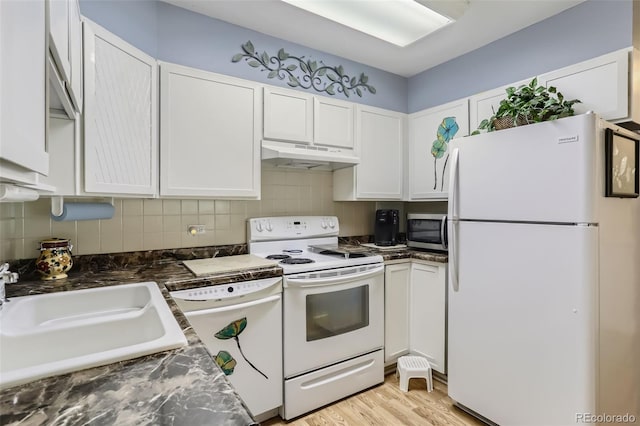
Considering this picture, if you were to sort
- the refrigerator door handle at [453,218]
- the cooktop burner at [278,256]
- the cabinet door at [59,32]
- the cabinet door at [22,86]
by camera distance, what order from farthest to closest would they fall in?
1. the cooktop burner at [278,256]
2. the refrigerator door handle at [453,218]
3. the cabinet door at [59,32]
4. the cabinet door at [22,86]

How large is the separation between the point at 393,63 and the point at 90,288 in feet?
8.84

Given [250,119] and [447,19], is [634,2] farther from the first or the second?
[250,119]

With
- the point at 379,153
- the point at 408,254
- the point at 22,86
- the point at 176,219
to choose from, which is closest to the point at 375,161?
the point at 379,153

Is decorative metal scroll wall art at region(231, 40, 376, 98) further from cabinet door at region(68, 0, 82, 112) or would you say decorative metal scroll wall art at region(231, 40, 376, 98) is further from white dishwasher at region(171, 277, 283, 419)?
white dishwasher at region(171, 277, 283, 419)

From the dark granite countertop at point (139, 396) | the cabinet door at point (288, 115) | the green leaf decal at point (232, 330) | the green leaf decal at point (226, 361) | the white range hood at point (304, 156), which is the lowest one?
the green leaf decal at point (226, 361)

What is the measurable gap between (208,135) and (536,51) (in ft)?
7.33

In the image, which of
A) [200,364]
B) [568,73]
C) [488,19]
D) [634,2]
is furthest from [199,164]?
[634,2]

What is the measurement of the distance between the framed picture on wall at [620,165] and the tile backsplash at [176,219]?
1772 mm

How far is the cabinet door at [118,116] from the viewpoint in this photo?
140 centimetres

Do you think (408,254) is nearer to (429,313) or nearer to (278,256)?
(429,313)

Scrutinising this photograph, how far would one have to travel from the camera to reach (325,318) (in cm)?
201

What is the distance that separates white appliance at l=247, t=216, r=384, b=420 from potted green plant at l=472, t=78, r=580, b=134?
116 cm

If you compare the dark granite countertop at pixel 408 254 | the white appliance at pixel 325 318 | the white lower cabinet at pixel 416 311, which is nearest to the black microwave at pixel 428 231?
the dark granite countertop at pixel 408 254

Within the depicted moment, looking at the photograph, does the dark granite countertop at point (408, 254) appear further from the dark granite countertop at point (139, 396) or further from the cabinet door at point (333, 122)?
the dark granite countertop at point (139, 396)
